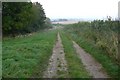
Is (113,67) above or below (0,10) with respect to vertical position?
below

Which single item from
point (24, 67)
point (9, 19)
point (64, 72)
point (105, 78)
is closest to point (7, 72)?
point (24, 67)

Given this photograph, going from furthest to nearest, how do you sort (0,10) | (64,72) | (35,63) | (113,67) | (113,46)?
(0,10) → (113,46) → (35,63) → (113,67) → (64,72)

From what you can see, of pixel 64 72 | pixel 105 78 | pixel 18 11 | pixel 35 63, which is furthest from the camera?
pixel 18 11

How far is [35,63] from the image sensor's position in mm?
14641

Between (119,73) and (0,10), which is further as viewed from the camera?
(0,10)

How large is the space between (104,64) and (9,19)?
30.6 m

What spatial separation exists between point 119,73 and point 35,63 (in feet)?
15.3

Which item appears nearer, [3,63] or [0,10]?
[3,63]

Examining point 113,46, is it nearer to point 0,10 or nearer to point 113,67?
point 113,67

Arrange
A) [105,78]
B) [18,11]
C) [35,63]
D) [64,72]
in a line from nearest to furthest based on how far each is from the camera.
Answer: [105,78] < [64,72] < [35,63] < [18,11]

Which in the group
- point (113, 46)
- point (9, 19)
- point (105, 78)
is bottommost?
point (105, 78)

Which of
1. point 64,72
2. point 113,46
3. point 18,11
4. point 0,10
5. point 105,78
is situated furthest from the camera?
point 18,11

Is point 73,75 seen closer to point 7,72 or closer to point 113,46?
point 7,72

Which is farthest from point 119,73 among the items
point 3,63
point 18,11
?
point 18,11
